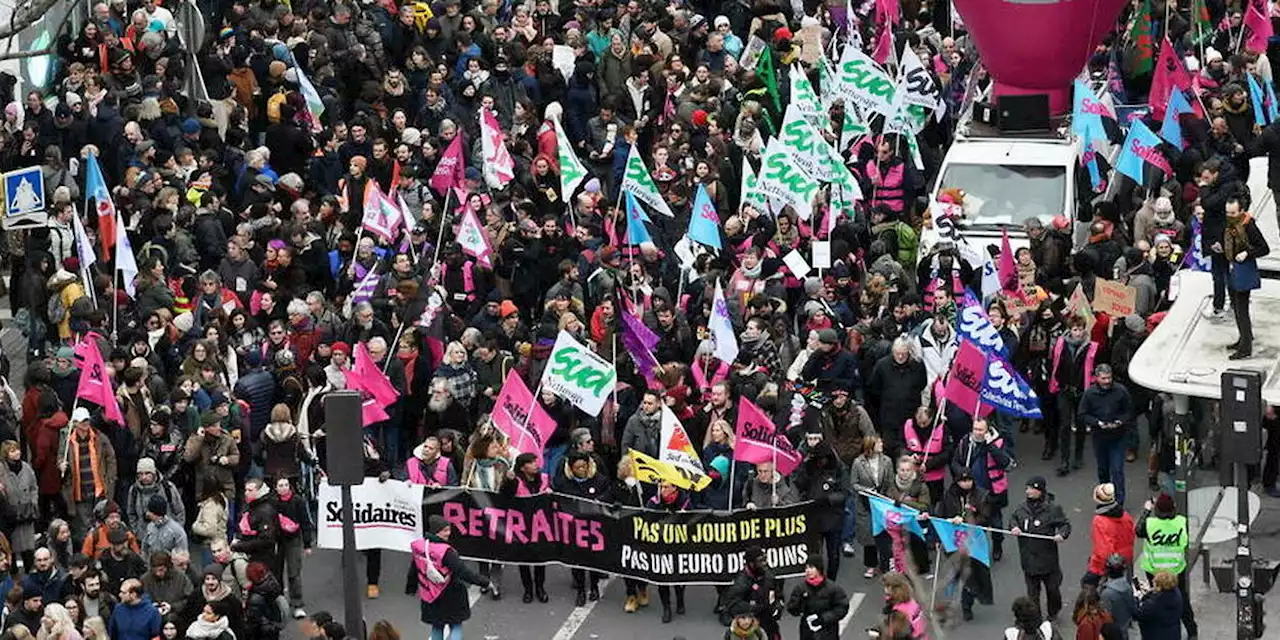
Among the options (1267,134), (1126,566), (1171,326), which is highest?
(1267,134)

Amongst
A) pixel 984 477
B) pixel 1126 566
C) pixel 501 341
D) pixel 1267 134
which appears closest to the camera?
pixel 1126 566

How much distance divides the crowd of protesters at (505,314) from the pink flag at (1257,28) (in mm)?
712

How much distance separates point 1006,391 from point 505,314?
463cm

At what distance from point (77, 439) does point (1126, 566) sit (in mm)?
8072

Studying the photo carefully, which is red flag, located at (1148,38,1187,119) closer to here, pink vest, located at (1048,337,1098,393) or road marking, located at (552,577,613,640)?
pink vest, located at (1048,337,1098,393)

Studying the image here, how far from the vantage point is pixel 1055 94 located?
117 ft

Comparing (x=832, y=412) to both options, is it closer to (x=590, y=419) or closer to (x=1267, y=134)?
(x=590, y=419)

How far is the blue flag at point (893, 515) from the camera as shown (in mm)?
25016

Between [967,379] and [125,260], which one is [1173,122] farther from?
[125,260]

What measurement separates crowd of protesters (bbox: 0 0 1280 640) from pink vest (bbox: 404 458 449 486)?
7cm

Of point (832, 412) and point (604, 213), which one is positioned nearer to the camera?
point (832, 412)

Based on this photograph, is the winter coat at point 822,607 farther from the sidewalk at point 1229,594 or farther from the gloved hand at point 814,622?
the sidewalk at point 1229,594

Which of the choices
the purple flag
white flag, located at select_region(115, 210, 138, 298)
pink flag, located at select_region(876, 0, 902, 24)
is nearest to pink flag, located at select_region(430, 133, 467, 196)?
white flag, located at select_region(115, 210, 138, 298)

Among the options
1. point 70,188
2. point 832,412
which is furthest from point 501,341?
point 70,188
